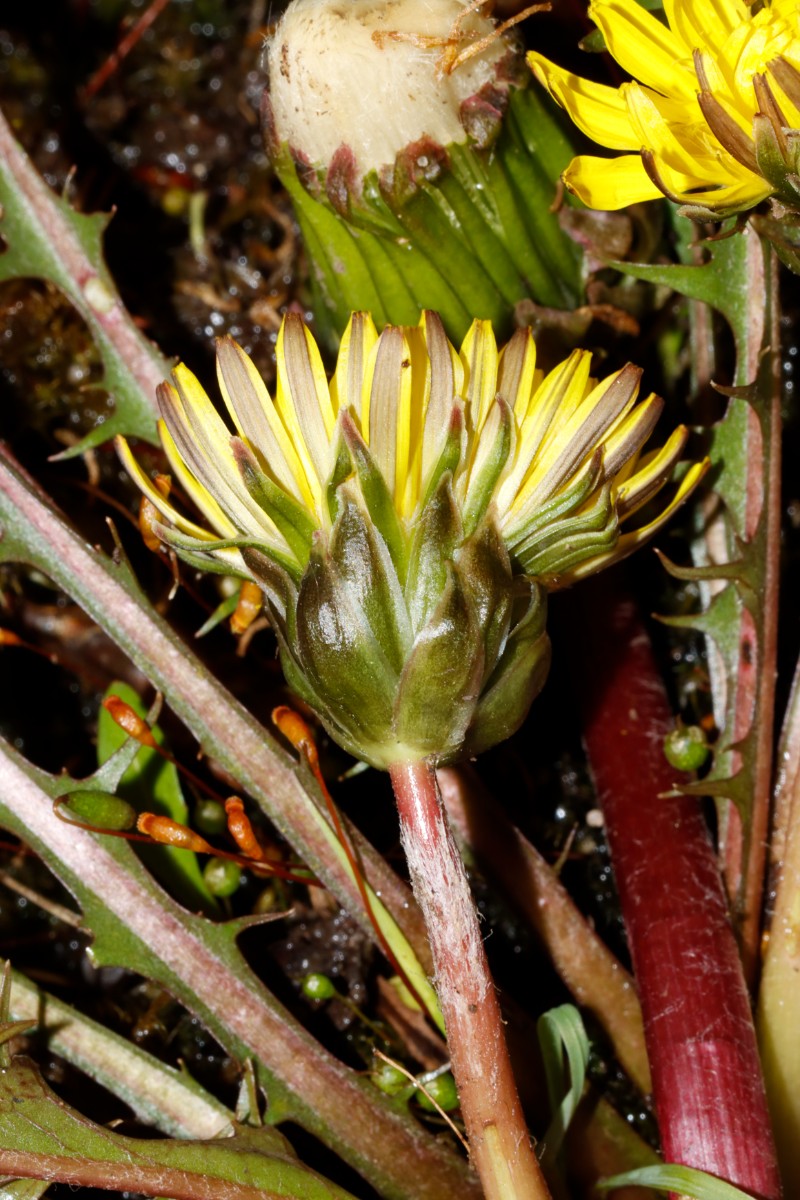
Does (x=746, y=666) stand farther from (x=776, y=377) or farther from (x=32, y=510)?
(x=32, y=510)

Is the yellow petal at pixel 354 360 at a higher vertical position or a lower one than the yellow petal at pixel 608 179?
higher

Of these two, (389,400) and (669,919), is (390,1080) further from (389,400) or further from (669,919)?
(389,400)

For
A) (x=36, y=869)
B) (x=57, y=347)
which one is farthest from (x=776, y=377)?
(x=36, y=869)

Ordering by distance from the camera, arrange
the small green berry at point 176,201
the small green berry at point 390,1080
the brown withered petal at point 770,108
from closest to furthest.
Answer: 1. the brown withered petal at point 770,108
2. the small green berry at point 390,1080
3. the small green berry at point 176,201

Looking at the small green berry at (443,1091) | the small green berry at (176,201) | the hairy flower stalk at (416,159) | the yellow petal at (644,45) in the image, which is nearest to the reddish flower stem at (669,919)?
the small green berry at (443,1091)

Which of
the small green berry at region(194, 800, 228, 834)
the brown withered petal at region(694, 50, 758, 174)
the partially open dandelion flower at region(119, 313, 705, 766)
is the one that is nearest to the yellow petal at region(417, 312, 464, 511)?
the partially open dandelion flower at region(119, 313, 705, 766)

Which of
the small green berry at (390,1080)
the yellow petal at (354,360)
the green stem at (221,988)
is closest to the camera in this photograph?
the yellow petal at (354,360)

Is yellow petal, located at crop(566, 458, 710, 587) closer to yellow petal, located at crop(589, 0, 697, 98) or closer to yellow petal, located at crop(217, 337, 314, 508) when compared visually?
yellow petal, located at crop(217, 337, 314, 508)

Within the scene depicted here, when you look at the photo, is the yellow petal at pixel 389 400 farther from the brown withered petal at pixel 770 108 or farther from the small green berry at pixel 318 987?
the small green berry at pixel 318 987
